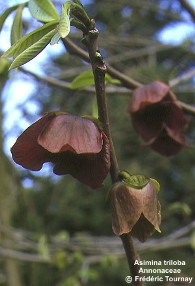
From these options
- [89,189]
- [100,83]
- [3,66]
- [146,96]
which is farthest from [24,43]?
[89,189]

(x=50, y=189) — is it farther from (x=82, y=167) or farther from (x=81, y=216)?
(x=82, y=167)

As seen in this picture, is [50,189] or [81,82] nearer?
[81,82]

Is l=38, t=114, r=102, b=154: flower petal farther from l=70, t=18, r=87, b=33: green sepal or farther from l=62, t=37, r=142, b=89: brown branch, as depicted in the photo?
l=62, t=37, r=142, b=89: brown branch

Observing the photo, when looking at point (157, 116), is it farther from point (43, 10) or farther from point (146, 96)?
point (43, 10)

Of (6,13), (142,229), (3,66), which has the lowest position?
(142,229)

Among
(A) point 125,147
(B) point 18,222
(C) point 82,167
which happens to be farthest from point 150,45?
(C) point 82,167

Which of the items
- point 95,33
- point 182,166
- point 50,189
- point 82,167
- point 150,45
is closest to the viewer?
point 95,33
